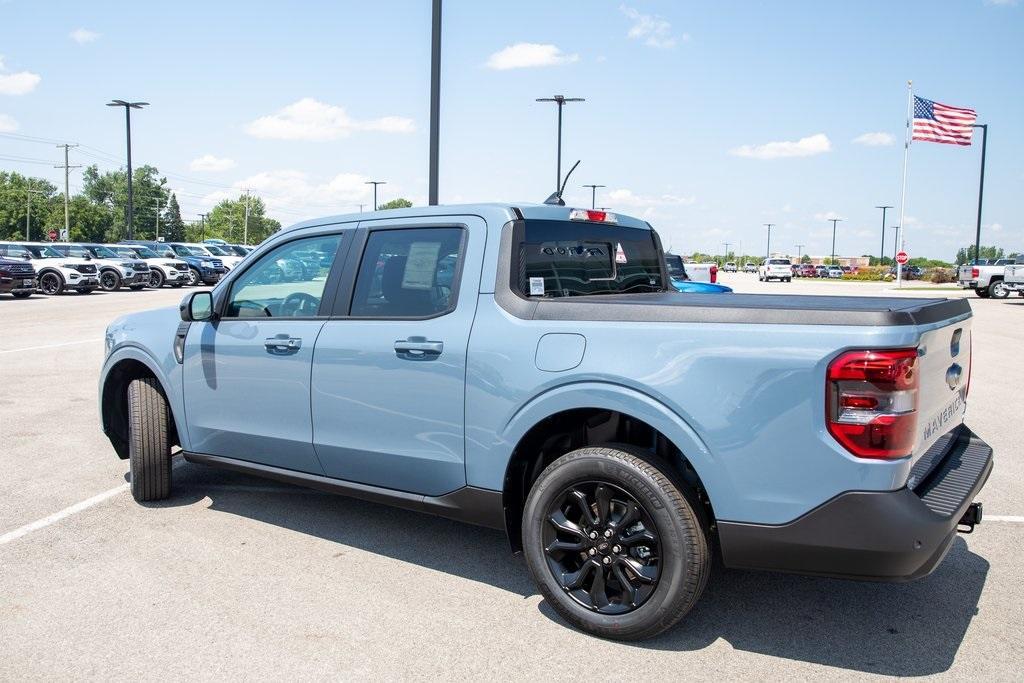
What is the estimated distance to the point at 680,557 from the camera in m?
3.14

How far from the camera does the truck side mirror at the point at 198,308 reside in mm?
4734

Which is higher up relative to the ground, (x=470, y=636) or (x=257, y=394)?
(x=257, y=394)

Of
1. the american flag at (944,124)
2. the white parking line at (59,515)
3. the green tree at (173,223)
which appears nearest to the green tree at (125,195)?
the green tree at (173,223)

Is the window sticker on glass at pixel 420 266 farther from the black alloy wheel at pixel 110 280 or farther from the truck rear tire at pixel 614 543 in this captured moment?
the black alloy wheel at pixel 110 280

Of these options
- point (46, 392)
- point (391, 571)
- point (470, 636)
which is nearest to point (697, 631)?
point (470, 636)

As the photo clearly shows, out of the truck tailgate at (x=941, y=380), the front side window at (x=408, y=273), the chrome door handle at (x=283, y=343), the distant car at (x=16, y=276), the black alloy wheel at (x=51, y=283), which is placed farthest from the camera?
the black alloy wheel at (x=51, y=283)

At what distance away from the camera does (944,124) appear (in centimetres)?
3150

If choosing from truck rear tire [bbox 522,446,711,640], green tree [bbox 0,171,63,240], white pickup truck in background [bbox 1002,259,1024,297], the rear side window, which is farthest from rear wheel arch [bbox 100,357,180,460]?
green tree [bbox 0,171,63,240]

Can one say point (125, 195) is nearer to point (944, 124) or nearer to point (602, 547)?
point (944, 124)

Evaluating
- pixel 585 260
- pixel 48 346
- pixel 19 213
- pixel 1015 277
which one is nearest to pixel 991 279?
pixel 1015 277

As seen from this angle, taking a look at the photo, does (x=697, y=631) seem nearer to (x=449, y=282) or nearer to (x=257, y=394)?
(x=449, y=282)

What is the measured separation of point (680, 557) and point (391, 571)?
1.60m

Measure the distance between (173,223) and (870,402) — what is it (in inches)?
6275

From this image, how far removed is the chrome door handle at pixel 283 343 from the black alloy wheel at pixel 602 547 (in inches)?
66.2
